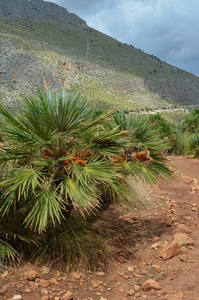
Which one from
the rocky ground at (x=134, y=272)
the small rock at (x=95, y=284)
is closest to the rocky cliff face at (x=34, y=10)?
the rocky ground at (x=134, y=272)

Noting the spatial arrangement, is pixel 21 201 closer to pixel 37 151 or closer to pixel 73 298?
pixel 37 151

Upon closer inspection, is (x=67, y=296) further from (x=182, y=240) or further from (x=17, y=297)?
(x=182, y=240)

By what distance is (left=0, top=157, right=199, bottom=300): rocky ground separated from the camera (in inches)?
108

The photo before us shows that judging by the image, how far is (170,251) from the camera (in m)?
3.43

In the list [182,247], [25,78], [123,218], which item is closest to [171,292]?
[182,247]

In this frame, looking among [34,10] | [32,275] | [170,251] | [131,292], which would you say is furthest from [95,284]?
[34,10]

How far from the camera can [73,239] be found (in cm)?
327

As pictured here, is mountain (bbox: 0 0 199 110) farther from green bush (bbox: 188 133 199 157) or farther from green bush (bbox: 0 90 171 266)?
green bush (bbox: 0 90 171 266)

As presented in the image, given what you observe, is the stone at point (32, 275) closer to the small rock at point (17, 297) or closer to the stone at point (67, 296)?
the small rock at point (17, 297)

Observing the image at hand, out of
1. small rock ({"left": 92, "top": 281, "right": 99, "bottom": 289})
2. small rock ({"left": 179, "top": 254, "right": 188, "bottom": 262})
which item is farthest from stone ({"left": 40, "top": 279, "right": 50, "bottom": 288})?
small rock ({"left": 179, "top": 254, "right": 188, "bottom": 262})

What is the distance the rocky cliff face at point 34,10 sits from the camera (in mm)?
78438

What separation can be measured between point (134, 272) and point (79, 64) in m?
53.1

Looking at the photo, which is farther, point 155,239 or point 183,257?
point 155,239

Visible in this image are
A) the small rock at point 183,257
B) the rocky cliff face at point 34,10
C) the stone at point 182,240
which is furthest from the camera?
the rocky cliff face at point 34,10
